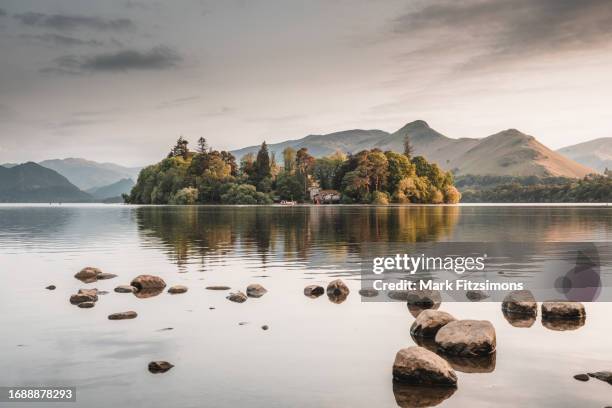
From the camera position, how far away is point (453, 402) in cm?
1342

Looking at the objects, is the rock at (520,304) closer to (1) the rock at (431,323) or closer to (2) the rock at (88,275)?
(1) the rock at (431,323)

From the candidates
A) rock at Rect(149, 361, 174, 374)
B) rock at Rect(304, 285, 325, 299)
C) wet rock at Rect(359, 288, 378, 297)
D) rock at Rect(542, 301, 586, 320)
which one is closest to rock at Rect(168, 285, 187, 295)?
rock at Rect(304, 285, 325, 299)

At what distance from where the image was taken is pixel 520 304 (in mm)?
23094

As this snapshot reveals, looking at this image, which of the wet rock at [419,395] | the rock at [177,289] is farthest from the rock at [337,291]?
the wet rock at [419,395]

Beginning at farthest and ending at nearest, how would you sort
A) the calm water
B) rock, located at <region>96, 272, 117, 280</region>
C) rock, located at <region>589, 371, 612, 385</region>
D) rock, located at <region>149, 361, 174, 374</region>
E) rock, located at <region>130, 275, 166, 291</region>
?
rock, located at <region>96, 272, 117, 280</region> < rock, located at <region>130, 275, 166, 291</region> < rock, located at <region>149, 361, 174, 374</region> < rock, located at <region>589, 371, 612, 385</region> < the calm water

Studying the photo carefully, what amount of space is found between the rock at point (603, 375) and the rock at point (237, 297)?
51.6 ft

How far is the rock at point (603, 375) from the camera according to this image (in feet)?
47.8

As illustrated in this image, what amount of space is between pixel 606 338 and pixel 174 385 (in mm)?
15656

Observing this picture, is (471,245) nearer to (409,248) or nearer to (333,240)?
(409,248)

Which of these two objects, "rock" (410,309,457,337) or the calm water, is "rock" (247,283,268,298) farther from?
"rock" (410,309,457,337)

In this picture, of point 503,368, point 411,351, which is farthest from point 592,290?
point 411,351

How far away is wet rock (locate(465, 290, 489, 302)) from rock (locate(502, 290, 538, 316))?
219 centimetres

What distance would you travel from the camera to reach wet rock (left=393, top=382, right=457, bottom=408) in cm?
1340

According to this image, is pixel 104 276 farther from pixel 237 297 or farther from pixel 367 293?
pixel 367 293
